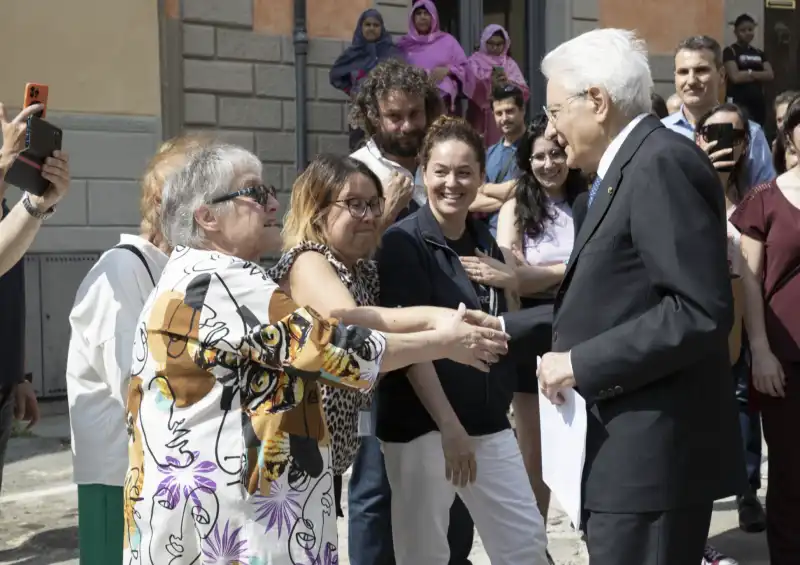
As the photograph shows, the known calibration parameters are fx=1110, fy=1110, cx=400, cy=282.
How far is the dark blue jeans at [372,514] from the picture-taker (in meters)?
4.13

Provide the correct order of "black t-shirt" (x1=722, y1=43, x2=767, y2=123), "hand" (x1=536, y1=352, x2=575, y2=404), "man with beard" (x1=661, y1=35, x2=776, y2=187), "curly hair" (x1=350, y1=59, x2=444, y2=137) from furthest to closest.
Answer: "black t-shirt" (x1=722, y1=43, x2=767, y2=123)
"man with beard" (x1=661, y1=35, x2=776, y2=187)
"curly hair" (x1=350, y1=59, x2=444, y2=137)
"hand" (x1=536, y1=352, x2=575, y2=404)

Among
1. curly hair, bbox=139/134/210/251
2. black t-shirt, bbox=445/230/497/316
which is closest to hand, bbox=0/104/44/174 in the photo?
curly hair, bbox=139/134/210/251

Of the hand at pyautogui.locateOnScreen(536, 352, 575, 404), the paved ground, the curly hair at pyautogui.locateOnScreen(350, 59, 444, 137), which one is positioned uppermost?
the curly hair at pyautogui.locateOnScreen(350, 59, 444, 137)

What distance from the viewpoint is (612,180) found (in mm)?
2684

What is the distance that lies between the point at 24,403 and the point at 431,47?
7.10m

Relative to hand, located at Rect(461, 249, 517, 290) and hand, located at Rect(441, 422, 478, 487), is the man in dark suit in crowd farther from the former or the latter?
hand, located at Rect(461, 249, 517, 290)

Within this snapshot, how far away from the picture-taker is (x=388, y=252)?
3.77m

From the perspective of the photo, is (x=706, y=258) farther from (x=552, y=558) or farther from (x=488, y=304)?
(x=552, y=558)

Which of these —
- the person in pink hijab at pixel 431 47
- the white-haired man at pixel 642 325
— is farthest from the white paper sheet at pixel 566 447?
the person in pink hijab at pixel 431 47

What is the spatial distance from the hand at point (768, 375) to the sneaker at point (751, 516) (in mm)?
1163

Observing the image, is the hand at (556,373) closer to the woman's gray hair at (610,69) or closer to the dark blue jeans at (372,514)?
the woman's gray hair at (610,69)

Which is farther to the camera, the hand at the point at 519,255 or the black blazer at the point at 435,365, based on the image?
the hand at the point at 519,255

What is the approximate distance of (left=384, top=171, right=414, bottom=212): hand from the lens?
431 centimetres

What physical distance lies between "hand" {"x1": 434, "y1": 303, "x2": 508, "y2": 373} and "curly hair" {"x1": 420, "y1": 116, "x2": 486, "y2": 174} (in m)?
1.19
